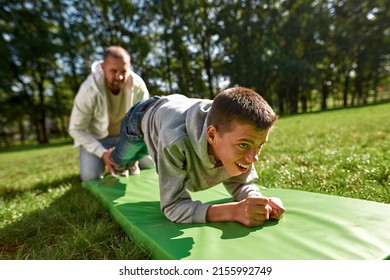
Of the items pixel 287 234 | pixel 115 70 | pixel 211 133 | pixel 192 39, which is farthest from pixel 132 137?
pixel 192 39

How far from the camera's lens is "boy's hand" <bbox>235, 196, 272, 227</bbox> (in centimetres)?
182

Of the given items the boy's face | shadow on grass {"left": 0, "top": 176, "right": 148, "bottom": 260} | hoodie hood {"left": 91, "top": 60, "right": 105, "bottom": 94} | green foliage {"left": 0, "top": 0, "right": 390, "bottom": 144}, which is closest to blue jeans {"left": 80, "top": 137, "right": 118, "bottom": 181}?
shadow on grass {"left": 0, "top": 176, "right": 148, "bottom": 260}

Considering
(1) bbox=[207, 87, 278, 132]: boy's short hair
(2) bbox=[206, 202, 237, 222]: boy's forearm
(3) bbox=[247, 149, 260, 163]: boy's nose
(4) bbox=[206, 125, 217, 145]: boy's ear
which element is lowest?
(2) bbox=[206, 202, 237, 222]: boy's forearm

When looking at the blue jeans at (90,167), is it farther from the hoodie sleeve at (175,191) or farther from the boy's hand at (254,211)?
the boy's hand at (254,211)

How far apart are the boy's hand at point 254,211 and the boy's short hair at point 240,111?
18.5 inches

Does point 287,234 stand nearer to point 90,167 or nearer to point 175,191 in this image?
point 175,191

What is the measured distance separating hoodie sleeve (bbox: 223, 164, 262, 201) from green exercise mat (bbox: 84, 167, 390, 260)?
0.89 feet

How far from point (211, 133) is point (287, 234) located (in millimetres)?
732

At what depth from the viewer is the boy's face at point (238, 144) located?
167 cm

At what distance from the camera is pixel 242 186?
226cm

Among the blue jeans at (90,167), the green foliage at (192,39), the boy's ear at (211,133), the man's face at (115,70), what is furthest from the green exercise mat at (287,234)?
the green foliage at (192,39)

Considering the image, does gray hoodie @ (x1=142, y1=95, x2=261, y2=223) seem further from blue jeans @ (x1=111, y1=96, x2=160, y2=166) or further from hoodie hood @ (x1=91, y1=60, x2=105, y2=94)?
hoodie hood @ (x1=91, y1=60, x2=105, y2=94)

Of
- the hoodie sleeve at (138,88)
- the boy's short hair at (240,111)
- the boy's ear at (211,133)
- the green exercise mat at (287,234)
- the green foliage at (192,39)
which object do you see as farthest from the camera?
the green foliage at (192,39)

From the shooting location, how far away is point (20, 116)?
24.4 meters
